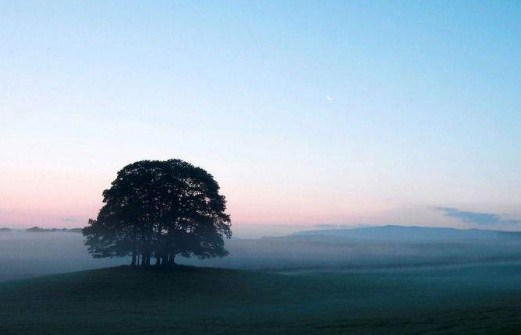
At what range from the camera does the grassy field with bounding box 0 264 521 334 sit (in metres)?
24.4

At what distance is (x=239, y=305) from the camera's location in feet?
124

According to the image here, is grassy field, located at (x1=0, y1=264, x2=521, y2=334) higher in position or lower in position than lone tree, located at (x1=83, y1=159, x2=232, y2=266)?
lower

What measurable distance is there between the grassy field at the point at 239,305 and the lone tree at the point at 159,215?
2916mm

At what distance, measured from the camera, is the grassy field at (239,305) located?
80.1ft

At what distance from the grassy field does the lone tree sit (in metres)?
2.92

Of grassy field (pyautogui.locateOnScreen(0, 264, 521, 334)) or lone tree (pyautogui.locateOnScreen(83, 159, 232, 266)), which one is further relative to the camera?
lone tree (pyautogui.locateOnScreen(83, 159, 232, 266))

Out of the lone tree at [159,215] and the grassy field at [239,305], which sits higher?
the lone tree at [159,215]

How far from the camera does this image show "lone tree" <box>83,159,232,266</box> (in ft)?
176

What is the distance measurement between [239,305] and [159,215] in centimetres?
1838

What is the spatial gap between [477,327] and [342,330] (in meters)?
5.12

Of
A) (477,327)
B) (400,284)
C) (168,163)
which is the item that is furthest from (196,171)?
(477,327)

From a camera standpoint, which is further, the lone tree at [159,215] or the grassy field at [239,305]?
the lone tree at [159,215]

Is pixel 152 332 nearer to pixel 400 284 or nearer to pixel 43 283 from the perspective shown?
pixel 43 283

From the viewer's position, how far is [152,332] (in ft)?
80.5
